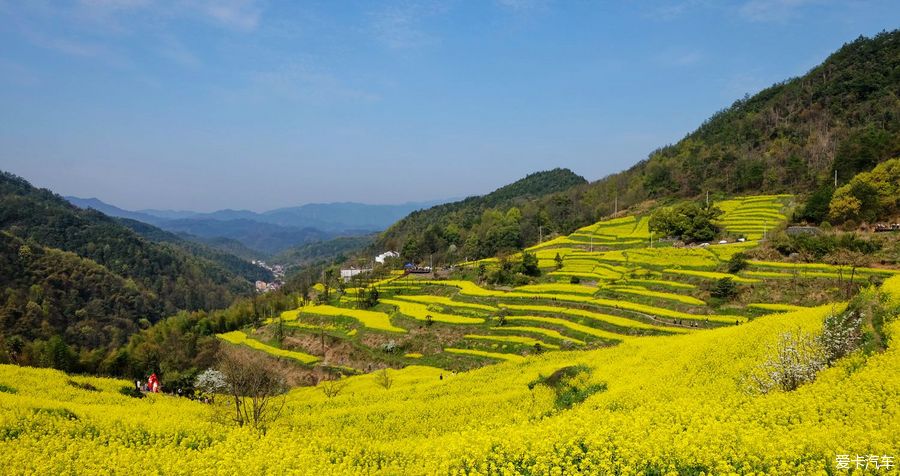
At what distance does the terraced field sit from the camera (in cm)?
3322

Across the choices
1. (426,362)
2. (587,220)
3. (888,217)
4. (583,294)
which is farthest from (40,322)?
(888,217)

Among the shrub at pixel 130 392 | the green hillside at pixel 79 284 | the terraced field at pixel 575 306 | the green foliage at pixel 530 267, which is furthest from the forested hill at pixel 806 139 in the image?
the green hillside at pixel 79 284

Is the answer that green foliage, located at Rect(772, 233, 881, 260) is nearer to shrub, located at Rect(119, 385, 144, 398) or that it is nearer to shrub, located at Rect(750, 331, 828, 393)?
shrub, located at Rect(750, 331, 828, 393)

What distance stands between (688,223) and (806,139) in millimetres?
37837

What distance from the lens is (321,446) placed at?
34.9ft

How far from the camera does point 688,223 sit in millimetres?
56219

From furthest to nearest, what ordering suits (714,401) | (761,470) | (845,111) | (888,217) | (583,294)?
(845,111) < (888,217) < (583,294) < (714,401) < (761,470)

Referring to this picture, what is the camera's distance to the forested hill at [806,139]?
6142cm

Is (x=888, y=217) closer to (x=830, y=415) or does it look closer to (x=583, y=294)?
(x=583, y=294)

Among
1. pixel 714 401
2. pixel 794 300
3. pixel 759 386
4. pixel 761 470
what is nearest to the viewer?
pixel 761 470

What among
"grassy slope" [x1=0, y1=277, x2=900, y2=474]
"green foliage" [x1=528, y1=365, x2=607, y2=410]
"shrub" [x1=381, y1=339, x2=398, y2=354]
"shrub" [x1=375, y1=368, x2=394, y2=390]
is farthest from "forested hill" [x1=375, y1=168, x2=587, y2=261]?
"grassy slope" [x1=0, y1=277, x2=900, y2=474]

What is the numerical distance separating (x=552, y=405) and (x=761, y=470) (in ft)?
29.0

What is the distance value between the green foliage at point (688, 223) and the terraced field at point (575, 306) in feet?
7.06

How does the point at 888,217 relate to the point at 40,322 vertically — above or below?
above
